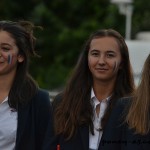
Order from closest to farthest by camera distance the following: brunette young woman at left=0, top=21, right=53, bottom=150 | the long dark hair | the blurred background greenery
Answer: brunette young woman at left=0, top=21, right=53, bottom=150, the long dark hair, the blurred background greenery

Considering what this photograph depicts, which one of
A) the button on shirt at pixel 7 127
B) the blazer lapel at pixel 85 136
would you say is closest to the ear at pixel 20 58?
the button on shirt at pixel 7 127

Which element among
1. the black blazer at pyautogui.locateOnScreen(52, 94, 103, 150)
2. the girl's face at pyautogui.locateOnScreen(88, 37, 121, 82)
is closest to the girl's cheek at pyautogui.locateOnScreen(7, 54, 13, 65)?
the girl's face at pyautogui.locateOnScreen(88, 37, 121, 82)

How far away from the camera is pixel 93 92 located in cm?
577

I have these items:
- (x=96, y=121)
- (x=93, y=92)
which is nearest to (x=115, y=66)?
(x=93, y=92)

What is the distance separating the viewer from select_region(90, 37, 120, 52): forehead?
5.75 m

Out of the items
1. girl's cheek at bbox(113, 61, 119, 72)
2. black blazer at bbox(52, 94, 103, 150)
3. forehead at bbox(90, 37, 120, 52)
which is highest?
forehead at bbox(90, 37, 120, 52)

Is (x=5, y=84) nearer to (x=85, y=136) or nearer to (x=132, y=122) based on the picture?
(x=85, y=136)

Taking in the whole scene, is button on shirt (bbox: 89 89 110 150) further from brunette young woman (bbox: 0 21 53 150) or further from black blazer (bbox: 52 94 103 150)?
brunette young woman (bbox: 0 21 53 150)

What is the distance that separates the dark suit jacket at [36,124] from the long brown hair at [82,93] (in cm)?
12

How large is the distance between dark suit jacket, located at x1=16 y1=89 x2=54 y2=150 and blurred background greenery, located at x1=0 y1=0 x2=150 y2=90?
14.4 meters

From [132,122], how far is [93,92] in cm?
62

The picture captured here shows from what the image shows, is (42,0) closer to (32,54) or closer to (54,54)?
(54,54)

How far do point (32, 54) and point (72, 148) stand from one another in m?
0.86

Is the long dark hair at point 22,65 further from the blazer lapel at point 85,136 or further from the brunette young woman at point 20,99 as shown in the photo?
the blazer lapel at point 85,136
